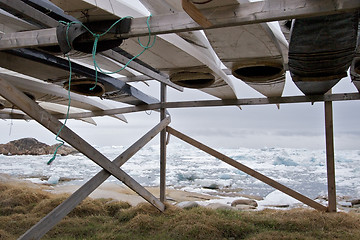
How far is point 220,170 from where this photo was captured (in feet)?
72.5

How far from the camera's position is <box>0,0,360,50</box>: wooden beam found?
5.25 feet

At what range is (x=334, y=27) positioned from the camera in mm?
1890

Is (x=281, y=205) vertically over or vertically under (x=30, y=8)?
under

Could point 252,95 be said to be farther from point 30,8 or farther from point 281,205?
point 281,205

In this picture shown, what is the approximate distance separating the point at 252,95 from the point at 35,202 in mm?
4471

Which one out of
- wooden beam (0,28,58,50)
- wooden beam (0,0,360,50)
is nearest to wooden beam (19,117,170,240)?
wooden beam (0,28,58,50)

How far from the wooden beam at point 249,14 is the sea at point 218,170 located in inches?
428

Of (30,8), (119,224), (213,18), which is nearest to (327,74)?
(213,18)

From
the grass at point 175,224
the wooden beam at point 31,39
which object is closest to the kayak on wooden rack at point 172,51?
the wooden beam at point 31,39

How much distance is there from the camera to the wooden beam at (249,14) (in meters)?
1.60

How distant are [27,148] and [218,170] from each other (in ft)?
52.5

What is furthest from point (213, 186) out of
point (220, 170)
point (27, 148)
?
point (27, 148)

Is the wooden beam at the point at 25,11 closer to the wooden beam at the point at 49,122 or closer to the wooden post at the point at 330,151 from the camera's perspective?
the wooden beam at the point at 49,122

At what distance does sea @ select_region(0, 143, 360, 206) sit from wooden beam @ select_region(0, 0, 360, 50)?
10.9 metres
